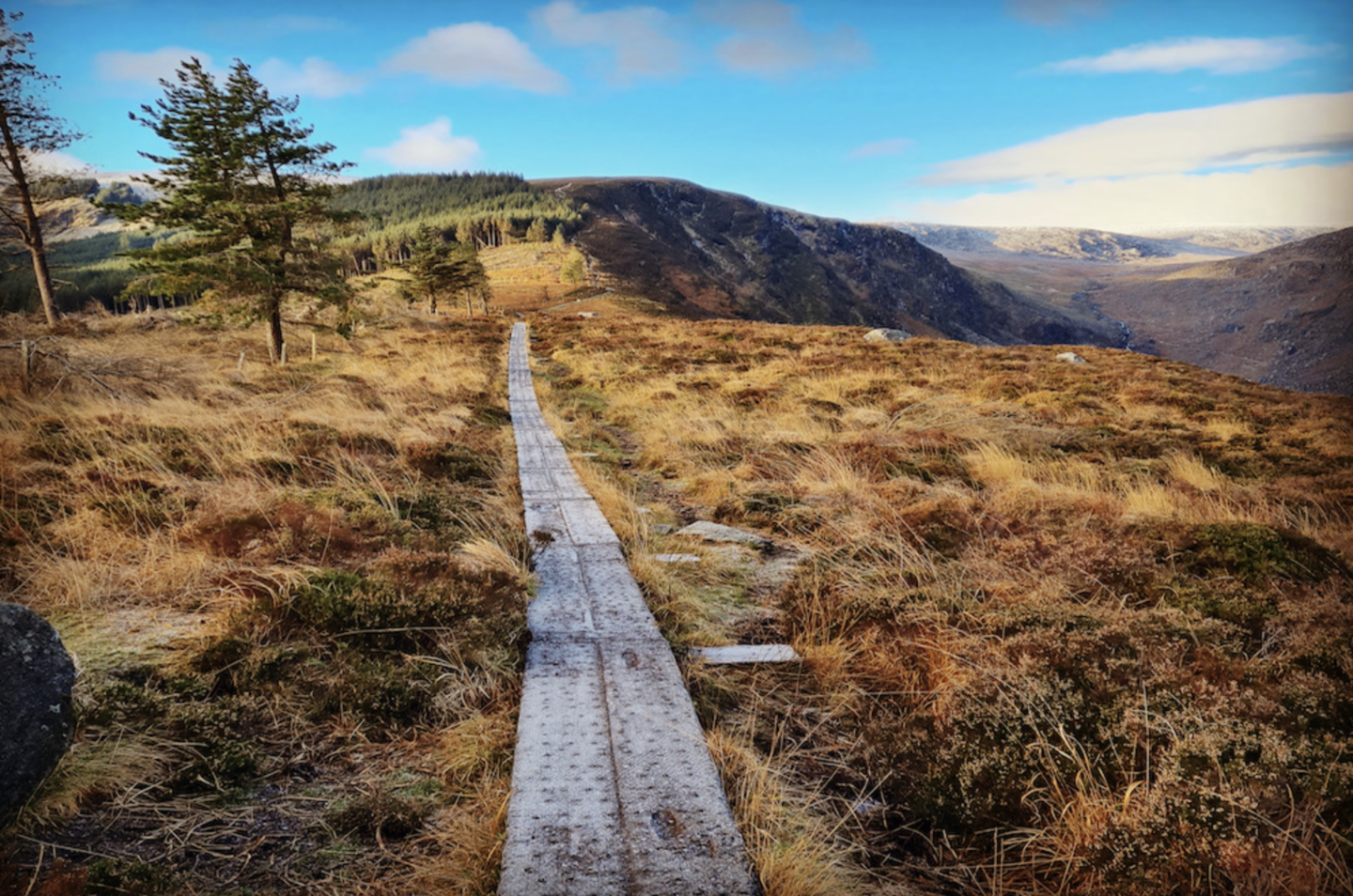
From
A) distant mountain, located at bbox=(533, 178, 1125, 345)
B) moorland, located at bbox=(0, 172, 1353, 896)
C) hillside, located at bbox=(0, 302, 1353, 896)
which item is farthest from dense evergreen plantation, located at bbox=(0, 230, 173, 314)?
distant mountain, located at bbox=(533, 178, 1125, 345)

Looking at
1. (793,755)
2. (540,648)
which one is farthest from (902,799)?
(540,648)

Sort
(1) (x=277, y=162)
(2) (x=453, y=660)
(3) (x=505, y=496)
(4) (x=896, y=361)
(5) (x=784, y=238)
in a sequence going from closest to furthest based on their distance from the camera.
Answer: (2) (x=453, y=660) → (3) (x=505, y=496) → (1) (x=277, y=162) → (4) (x=896, y=361) → (5) (x=784, y=238)

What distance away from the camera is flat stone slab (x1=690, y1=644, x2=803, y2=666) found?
12.2 feet

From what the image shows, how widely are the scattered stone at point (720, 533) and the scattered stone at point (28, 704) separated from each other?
4.38 m

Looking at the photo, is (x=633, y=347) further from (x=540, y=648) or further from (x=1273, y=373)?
(x=1273, y=373)

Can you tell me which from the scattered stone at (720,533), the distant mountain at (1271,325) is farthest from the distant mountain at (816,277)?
the scattered stone at (720,533)

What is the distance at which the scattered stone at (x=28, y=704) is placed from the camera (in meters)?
1.95

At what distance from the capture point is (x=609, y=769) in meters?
2.54

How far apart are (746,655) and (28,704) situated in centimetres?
324

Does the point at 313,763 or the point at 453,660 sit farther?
the point at 453,660

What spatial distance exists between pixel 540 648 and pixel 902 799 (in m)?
2.10

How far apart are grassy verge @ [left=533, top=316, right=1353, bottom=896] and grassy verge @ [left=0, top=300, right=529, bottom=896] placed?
1.25 meters

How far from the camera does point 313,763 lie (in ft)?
8.82

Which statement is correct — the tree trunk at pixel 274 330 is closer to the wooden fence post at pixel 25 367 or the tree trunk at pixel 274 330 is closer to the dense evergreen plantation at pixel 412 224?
the wooden fence post at pixel 25 367
